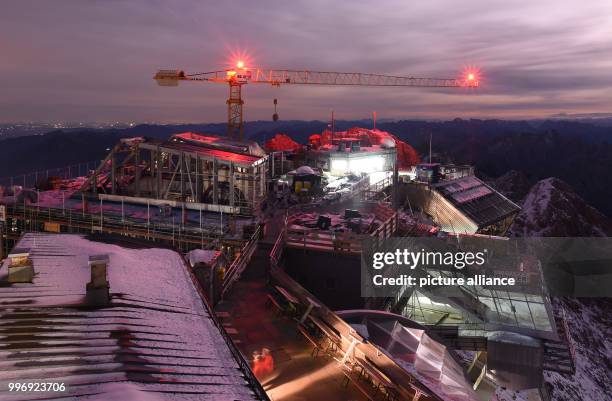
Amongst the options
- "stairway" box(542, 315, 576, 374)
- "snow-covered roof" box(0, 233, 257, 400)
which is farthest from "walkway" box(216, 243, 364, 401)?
"stairway" box(542, 315, 576, 374)

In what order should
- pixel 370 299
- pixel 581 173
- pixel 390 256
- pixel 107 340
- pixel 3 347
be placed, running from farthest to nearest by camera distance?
pixel 581 173, pixel 390 256, pixel 370 299, pixel 107 340, pixel 3 347

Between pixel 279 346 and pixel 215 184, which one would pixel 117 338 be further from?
pixel 215 184

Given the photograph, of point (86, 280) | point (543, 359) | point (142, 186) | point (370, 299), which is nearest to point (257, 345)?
point (86, 280)

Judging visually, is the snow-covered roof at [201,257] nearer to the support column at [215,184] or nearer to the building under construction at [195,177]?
the building under construction at [195,177]

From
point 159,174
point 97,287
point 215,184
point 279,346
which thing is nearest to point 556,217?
point 215,184

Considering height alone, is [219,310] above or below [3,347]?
below

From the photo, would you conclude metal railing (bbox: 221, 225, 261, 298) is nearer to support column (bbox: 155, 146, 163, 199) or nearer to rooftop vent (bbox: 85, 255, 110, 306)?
rooftop vent (bbox: 85, 255, 110, 306)

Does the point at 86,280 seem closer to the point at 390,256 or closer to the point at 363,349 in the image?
the point at 363,349

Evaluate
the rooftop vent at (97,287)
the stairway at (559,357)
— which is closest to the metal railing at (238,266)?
the rooftop vent at (97,287)
